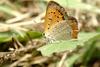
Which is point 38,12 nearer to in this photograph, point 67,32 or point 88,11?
point 88,11

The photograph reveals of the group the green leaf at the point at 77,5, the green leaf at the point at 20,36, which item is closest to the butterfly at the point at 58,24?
the green leaf at the point at 20,36

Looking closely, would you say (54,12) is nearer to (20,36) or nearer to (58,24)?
(58,24)

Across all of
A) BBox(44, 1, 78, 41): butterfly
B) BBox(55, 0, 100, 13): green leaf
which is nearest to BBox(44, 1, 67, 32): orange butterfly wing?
BBox(44, 1, 78, 41): butterfly

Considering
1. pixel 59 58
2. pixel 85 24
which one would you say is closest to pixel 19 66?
pixel 59 58

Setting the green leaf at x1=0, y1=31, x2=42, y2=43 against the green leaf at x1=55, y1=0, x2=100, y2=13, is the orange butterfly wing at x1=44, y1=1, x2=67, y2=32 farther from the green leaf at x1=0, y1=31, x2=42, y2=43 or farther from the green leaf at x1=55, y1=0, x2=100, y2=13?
the green leaf at x1=55, y1=0, x2=100, y2=13

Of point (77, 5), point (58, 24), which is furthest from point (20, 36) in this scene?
point (77, 5)

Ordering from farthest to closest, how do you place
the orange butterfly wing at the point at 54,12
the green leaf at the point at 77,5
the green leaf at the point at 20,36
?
1. the green leaf at the point at 77,5
2. the green leaf at the point at 20,36
3. the orange butterfly wing at the point at 54,12

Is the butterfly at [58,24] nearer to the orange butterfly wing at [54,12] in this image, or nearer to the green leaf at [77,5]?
the orange butterfly wing at [54,12]

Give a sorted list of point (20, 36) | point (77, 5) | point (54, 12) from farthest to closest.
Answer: point (77, 5), point (20, 36), point (54, 12)
